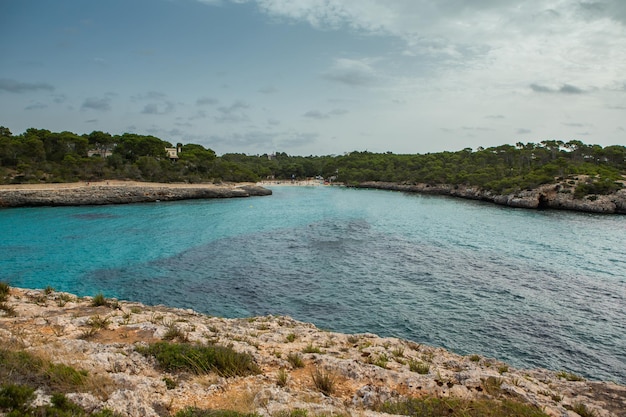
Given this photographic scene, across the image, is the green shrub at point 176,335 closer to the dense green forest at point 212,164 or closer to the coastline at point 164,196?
the coastline at point 164,196

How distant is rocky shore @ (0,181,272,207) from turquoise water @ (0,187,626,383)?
13.8 metres

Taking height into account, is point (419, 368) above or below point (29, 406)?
below

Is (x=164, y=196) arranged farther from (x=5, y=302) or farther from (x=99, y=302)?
(x=5, y=302)

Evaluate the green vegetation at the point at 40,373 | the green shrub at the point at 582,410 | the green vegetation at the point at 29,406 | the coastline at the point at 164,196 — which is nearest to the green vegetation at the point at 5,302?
the green vegetation at the point at 40,373

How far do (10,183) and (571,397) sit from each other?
296 feet

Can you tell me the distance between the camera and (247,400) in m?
7.54

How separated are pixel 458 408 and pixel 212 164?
109 meters

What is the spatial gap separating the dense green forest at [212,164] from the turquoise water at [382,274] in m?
30.3

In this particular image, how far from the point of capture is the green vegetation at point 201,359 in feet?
29.1

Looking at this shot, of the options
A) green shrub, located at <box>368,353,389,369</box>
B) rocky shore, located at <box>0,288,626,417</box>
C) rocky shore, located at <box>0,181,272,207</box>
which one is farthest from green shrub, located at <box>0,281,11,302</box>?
rocky shore, located at <box>0,181,272,207</box>

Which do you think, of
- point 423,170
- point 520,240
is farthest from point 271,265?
point 423,170

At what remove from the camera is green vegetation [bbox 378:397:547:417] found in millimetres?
7473

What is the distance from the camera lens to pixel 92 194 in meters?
69.1

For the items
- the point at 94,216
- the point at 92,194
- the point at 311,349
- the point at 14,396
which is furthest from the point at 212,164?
the point at 14,396
